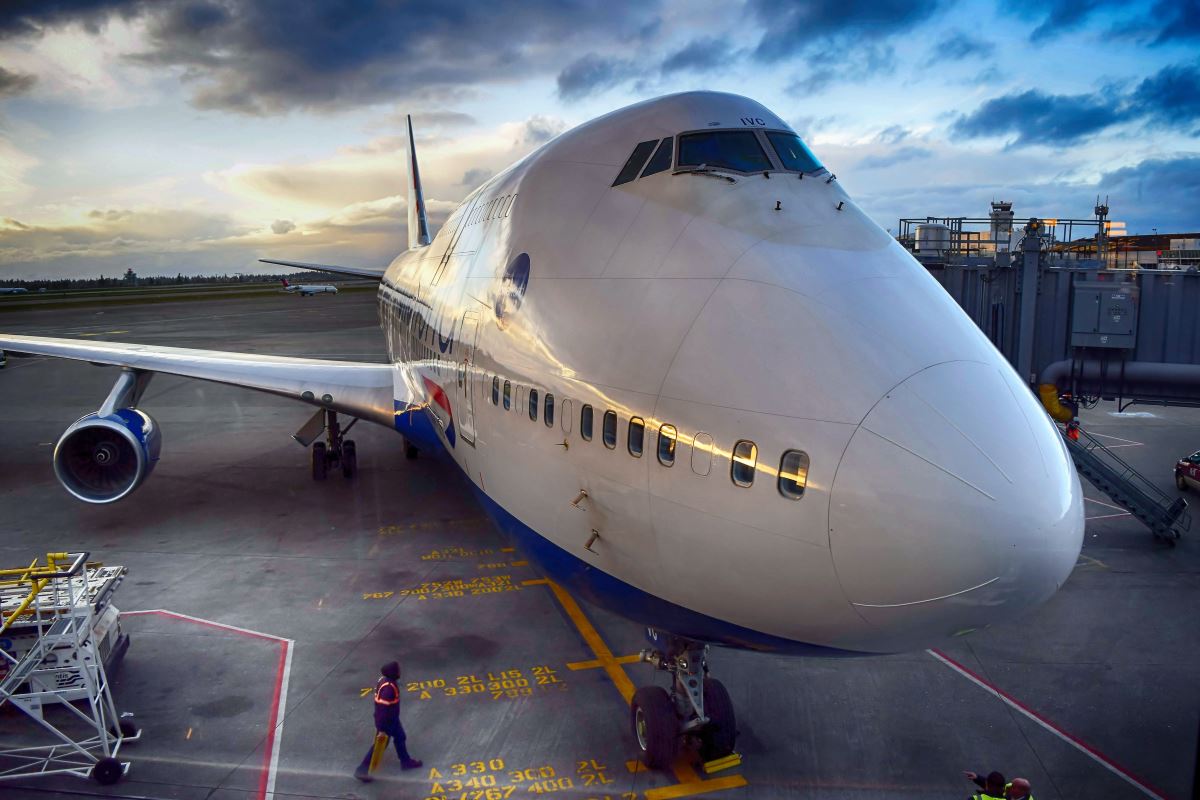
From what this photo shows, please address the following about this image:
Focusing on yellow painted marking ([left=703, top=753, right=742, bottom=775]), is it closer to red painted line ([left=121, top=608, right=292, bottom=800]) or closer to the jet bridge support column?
red painted line ([left=121, top=608, right=292, bottom=800])

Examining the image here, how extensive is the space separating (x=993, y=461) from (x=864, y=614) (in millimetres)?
1282

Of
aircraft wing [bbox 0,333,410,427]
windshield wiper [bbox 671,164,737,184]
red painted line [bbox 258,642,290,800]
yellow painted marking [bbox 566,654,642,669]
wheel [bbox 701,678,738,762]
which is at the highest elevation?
windshield wiper [bbox 671,164,737,184]

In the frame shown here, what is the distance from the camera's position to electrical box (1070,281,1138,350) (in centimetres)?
1595

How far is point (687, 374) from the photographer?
20.3 ft

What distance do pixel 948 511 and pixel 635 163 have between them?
4570mm

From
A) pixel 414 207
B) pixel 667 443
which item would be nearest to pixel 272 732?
pixel 667 443

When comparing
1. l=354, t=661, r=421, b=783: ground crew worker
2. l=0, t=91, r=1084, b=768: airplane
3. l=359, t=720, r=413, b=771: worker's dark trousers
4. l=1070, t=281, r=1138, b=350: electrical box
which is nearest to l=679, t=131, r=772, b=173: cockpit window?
l=0, t=91, r=1084, b=768: airplane

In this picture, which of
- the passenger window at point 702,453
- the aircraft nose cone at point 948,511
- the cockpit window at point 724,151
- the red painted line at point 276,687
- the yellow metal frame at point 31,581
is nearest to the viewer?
the aircraft nose cone at point 948,511

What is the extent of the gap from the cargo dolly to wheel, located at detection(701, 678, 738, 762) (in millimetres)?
6264

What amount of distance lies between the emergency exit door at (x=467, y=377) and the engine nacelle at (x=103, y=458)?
9248mm

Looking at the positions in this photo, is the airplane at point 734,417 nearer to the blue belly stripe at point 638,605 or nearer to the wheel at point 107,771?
the blue belly stripe at point 638,605

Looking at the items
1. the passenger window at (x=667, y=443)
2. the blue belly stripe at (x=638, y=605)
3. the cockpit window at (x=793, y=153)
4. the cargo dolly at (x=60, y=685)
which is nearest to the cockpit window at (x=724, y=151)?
the cockpit window at (x=793, y=153)

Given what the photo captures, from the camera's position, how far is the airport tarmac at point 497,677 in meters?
9.02

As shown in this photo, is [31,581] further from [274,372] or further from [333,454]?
[333,454]
